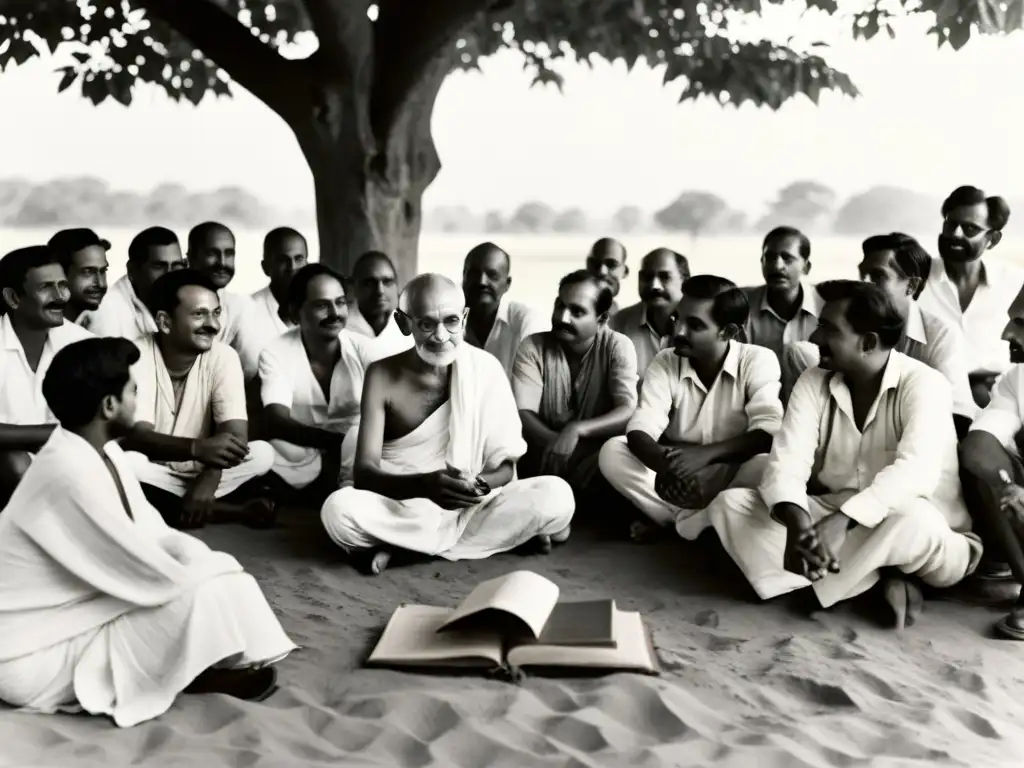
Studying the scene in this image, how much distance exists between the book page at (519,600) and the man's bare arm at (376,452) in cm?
91

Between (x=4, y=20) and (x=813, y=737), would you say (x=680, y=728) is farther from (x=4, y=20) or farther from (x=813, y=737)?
(x=4, y=20)

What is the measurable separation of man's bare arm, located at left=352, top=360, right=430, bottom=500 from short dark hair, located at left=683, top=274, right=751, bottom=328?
1.34 metres

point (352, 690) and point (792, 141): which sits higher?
point (792, 141)

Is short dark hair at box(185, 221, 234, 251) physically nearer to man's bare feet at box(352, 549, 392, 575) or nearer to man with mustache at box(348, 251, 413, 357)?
man with mustache at box(348, 251, 413, 357)

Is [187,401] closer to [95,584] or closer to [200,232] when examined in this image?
[200,232]

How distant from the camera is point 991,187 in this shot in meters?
6.01

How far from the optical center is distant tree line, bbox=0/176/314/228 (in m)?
6.16

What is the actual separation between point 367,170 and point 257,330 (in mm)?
1213

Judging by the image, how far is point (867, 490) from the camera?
3.62 meters

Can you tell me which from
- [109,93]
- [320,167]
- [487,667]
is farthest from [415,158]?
[487,667]

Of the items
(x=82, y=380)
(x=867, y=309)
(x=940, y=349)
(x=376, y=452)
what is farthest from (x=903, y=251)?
(x=82, y=380)

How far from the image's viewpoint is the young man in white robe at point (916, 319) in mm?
4449

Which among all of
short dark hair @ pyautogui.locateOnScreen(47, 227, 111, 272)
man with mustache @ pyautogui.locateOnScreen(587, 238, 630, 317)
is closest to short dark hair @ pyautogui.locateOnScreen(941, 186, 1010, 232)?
man with mustache @ pyautogui.locateOnScreen(587, 238, 630, 317)

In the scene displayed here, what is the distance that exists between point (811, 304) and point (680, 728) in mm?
2861
